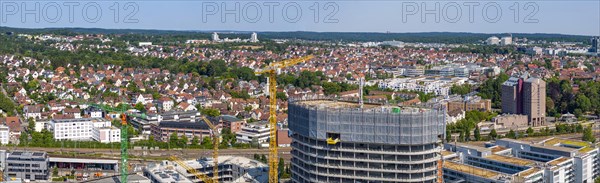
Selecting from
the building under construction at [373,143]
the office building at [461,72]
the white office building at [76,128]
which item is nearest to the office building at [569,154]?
the building under construction at [373,143]

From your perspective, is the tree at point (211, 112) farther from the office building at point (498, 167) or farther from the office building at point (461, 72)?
the office building at point (461, 72)

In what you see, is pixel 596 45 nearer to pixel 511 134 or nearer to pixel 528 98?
pixel 528 98

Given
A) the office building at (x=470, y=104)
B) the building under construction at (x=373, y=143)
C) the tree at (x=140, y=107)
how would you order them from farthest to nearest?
the office building at (x=470, y=104) → the tree at (x=140, y=107) → the building under construction at (x=373, y=143)

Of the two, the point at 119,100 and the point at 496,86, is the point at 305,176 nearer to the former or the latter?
the point at 119,100

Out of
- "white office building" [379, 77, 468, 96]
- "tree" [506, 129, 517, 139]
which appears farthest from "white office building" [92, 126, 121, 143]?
"white office building" [379, 77, 468, 96]

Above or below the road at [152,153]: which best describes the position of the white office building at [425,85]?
above

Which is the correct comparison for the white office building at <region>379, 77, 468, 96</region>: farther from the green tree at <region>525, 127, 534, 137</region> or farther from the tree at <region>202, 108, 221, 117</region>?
the tree at <region>202, 108, 221, 117</region>

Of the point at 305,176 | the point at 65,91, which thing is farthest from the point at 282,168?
the point at 65,91
